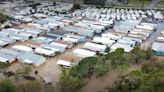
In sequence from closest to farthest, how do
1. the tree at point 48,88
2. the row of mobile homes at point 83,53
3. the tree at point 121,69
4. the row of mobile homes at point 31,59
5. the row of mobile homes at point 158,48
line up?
the tree at point 48,88
the tree at point 121,69
the row of mobile homes at point 31,59
the row of mobile homes at point 83,53
the row of mobile homes at point 158,48

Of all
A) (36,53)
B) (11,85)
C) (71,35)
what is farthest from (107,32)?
(11,85)

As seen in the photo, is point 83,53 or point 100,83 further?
point 83,53

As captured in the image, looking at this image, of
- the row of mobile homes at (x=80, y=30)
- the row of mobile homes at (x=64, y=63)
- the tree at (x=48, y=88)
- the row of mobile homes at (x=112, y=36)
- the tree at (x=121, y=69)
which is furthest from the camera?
the row of mobile homes at (x=80, y=30)

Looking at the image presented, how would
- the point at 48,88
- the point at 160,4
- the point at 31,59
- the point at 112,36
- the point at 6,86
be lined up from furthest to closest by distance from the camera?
the point at 160,4
the point at 112,36
the point at 31,59
the point at 48,88
the point at 6,86

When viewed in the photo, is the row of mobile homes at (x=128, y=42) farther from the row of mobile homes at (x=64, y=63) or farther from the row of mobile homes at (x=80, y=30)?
the row of mobile homes at (x=64, y=63)

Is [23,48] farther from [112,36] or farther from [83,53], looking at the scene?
[112,36]

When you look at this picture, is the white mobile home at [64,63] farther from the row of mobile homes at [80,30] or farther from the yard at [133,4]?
the yard at [133,4]

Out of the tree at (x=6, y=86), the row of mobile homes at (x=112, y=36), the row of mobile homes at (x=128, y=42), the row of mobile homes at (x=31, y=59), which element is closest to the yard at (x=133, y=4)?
the row of mobile homes at (x=112, y=36)

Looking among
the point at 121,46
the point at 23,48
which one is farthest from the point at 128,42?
the point at 23,48

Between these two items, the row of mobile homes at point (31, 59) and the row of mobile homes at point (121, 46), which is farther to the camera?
the row of mobile homes at point (121, 46)

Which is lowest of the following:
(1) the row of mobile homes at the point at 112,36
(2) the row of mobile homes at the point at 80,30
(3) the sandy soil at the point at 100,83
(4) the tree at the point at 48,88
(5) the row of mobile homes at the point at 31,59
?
(3) the sandy soil at the point at 100,83

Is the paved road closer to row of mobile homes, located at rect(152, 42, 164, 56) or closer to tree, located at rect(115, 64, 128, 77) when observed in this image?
row of mobile homes, located at rect(152, 42, 164, 56)

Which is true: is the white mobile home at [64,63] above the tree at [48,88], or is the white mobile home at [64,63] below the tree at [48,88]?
above
